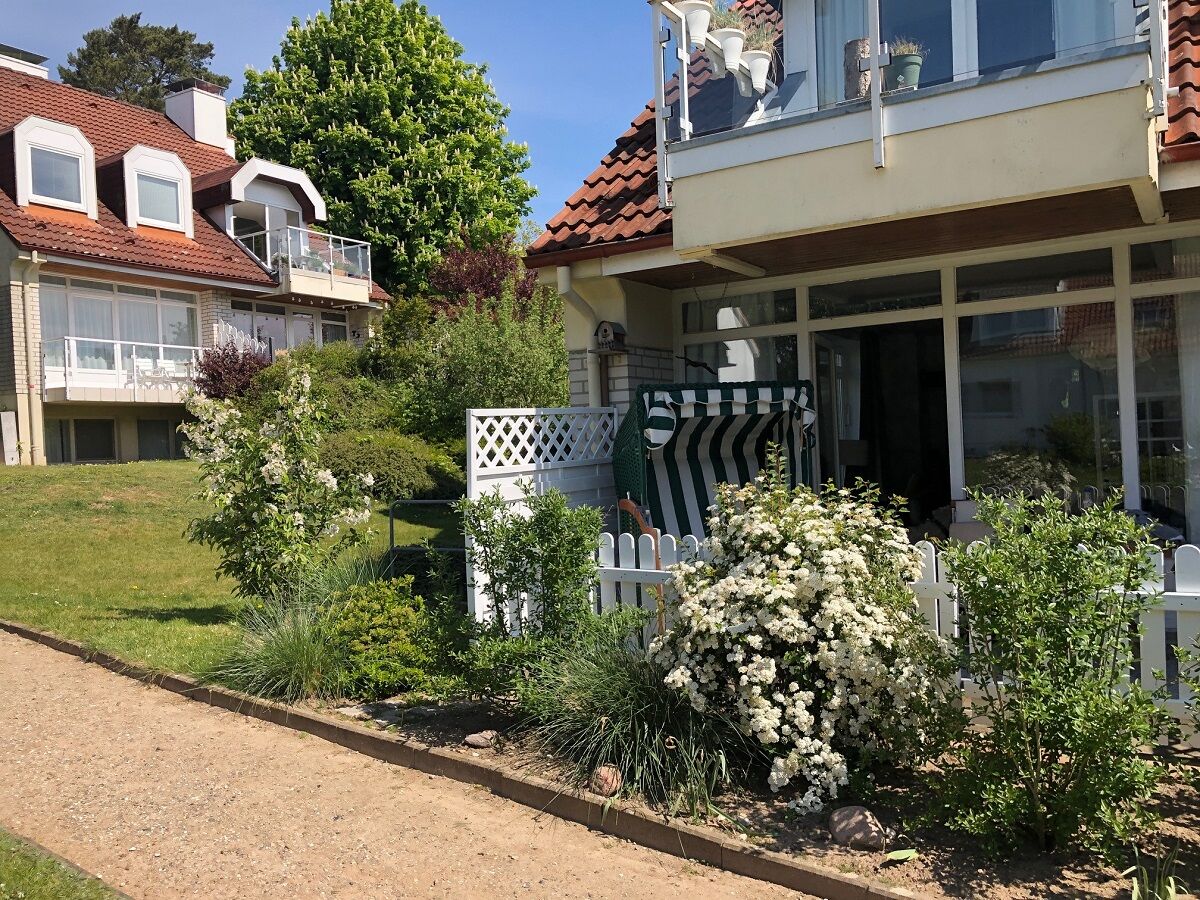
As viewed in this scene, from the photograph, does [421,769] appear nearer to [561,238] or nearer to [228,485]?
[228,485]

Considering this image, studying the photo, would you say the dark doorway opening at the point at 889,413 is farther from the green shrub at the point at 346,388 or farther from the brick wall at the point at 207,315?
the brick wall at the point at 207,315

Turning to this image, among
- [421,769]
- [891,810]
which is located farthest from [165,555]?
[891,810]

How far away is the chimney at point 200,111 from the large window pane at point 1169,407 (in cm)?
3006

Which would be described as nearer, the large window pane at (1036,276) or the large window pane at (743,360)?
the large window pane at (1036,276)

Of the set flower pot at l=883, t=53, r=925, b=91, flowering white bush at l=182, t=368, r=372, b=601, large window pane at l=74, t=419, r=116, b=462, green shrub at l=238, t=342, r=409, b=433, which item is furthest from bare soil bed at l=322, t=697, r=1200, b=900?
large window pane at l=74, t=419, r=116, b=462

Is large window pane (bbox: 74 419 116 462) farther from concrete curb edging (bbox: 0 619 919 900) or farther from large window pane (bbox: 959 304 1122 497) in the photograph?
large window pane (bbox: 959 304 1122 497)

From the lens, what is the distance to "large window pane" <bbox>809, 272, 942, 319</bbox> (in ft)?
27.3

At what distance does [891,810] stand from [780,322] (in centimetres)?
568

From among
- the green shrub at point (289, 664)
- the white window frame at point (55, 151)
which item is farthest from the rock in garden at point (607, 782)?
the white window frame at point (55, 151)

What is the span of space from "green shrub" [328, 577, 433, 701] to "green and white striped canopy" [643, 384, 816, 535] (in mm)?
2495

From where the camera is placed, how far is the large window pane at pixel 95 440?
23.2 m

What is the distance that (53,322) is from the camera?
74.1 feet

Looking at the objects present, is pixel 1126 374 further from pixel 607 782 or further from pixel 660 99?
pixel 607 782

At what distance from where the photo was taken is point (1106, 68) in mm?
5734
